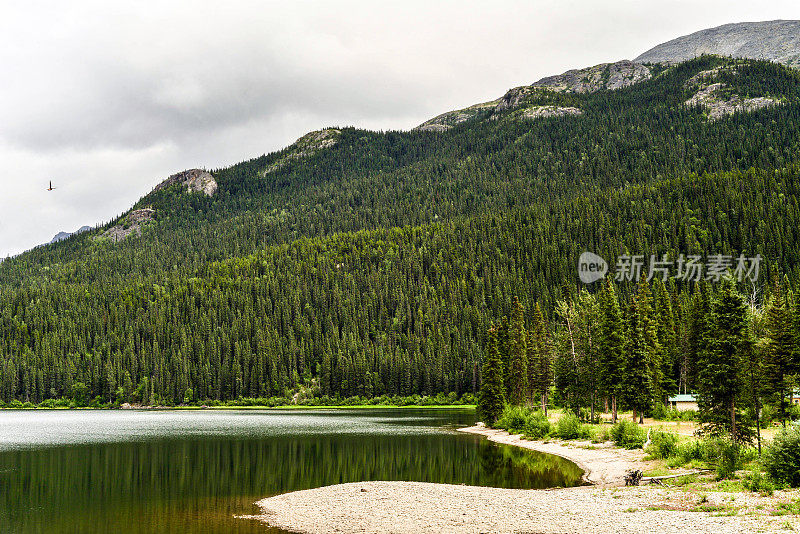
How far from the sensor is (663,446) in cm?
4688

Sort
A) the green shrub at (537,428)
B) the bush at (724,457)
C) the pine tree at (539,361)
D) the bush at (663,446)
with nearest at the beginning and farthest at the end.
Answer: the bush at (724,457), the bush at (663,446), the green shrub at (537,428), the pine tree at (539,361)

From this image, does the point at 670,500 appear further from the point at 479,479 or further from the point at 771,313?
the point at 771,313

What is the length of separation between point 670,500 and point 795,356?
88.6ft

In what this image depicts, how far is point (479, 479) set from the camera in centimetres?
4356

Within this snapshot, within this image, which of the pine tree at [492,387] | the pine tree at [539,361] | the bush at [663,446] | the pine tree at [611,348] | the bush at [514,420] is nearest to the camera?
the bush at [663,446]

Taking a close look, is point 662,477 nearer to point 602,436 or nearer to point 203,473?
point 602,436

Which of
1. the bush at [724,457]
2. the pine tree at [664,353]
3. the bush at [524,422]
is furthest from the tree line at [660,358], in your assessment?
the bush at [724,457]

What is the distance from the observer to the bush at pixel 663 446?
45894 mm

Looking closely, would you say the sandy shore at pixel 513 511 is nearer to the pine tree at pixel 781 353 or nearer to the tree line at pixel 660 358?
the tree line at pixel 660 358

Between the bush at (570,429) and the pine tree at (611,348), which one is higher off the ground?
the pine tree at (611,348)

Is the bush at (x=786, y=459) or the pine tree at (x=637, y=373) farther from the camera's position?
the pine tree at (x=637, y=373)

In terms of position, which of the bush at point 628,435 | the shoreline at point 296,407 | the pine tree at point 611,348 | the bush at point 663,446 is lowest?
the shoreline at point 296,407

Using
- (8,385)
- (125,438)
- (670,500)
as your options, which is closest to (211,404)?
(8,385)

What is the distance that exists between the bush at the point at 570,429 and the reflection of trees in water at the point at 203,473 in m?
7.16
